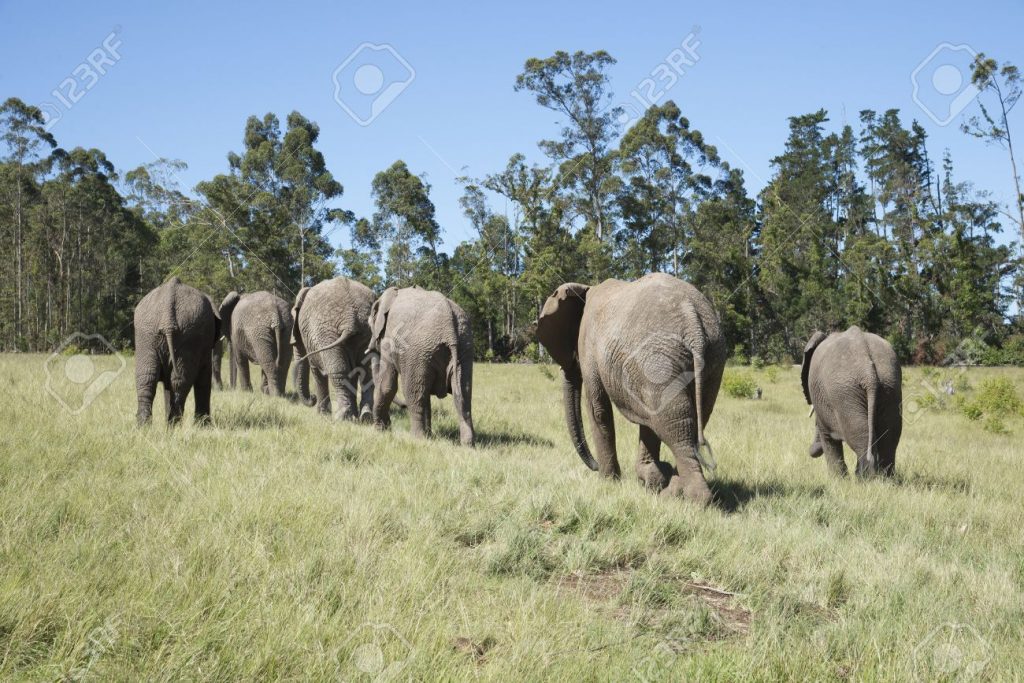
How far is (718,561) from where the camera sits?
15.4 feet

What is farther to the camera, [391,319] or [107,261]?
[107,261]

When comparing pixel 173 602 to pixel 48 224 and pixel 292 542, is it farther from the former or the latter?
pixel 48 224

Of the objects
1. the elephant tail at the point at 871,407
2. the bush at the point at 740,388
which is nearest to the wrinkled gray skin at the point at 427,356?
the elephant tail at the point at 871,407

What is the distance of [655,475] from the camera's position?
6488 mm

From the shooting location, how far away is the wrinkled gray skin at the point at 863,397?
765 centimetres

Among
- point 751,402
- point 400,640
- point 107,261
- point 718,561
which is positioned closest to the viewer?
point 400,640

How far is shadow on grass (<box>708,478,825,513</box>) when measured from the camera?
6.37m

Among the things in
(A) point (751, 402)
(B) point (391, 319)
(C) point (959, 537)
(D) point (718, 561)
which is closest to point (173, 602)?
(D) point (718, 561)

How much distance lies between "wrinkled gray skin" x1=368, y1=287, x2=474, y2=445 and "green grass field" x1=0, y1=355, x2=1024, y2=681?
3.96 ft

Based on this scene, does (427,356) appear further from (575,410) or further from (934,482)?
(934,482)

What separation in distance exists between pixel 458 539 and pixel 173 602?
1.90 metres

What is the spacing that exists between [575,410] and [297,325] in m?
6.03

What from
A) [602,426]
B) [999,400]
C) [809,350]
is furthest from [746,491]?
[999,400]

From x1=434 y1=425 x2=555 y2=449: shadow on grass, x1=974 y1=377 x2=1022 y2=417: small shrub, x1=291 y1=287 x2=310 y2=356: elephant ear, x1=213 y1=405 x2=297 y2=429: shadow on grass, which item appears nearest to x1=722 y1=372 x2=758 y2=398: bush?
x1=974 y1=377 x2=1022 y2=417: small shrub
